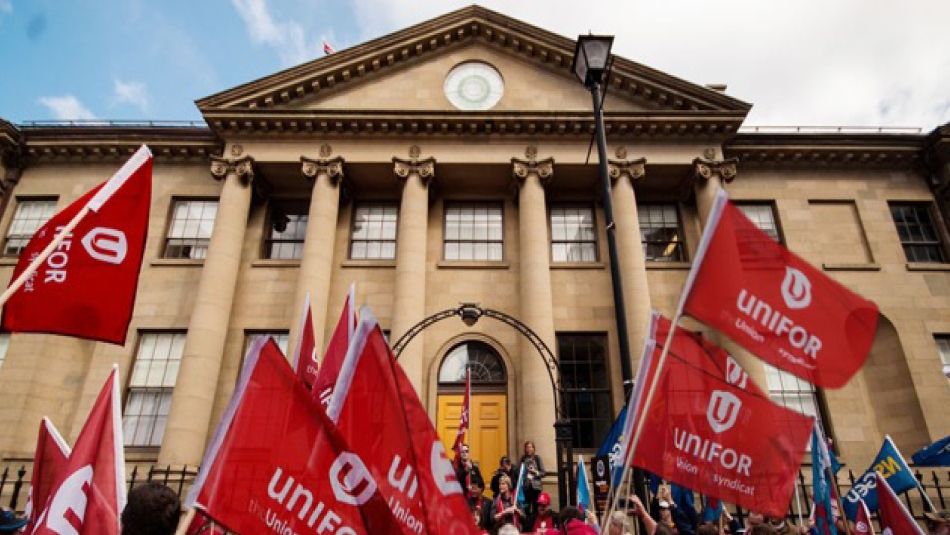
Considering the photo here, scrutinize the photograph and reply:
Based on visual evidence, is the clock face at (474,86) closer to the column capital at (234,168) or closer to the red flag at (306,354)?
the column capital at (234,168)

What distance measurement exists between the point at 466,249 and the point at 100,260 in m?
13.5

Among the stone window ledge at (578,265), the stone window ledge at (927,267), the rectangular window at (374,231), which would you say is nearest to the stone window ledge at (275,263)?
the rectangular window at (374,231)

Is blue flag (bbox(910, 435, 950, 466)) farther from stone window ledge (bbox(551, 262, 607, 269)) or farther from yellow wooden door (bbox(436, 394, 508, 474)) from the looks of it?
yellow wooden door (bbox(436, 394, 508, 474))

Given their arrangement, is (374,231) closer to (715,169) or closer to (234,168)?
(234,168)

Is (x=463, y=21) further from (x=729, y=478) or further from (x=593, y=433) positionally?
(x=729, y=478)

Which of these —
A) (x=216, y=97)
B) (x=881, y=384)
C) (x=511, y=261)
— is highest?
(x=216, y=97)

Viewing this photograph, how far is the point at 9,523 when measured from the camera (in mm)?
4090

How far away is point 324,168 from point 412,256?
13.3 ft

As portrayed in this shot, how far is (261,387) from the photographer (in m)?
3.59

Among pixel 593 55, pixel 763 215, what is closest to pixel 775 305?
pixel 593 55

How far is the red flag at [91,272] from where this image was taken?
4.81 meters

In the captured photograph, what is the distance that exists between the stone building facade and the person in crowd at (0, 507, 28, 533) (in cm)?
1091

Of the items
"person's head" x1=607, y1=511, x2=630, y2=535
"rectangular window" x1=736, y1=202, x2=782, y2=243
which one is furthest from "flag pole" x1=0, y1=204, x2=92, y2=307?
"rectangular window" x1=736, y1=202, x2=782, y2=243

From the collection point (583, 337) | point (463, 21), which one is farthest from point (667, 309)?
point (463, 21)
